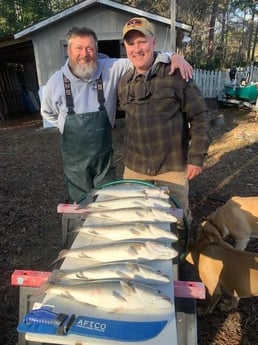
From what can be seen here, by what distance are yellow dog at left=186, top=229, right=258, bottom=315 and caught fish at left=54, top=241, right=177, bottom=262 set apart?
1.30 meters

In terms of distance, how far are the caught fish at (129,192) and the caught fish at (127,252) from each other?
0.58 metres

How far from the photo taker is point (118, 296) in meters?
1.42

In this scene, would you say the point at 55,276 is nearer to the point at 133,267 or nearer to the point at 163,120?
the point at 133,267

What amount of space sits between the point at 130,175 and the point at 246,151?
5585 mm

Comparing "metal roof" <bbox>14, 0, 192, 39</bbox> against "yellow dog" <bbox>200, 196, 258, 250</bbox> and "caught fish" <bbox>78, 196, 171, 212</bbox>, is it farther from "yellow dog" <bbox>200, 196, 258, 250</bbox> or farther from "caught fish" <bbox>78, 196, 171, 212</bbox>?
"caught fish" <bbox>78, 196, 171, 212</bbox>

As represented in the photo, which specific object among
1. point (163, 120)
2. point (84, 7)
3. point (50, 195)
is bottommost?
point (50, 195)

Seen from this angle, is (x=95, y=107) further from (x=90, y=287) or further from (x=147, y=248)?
(x=90, y=287)

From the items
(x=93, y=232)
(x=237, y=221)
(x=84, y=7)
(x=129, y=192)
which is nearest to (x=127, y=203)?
(x=129, y=192)

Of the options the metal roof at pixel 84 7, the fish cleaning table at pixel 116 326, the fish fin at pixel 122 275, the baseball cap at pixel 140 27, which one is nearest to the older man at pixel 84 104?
the baseball cap at pixel 140 27

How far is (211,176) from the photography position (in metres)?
6.64

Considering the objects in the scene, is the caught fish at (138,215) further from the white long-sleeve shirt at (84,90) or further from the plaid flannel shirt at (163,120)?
the white long-sleeve shirt at (84,90)

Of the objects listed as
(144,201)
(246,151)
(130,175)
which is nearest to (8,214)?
(130,175)

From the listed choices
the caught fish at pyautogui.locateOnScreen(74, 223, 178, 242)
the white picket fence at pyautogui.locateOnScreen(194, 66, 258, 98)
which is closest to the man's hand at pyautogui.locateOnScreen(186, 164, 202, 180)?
the caught fish at pyautogui.locateOnScreen(74, 223, 178, 242)

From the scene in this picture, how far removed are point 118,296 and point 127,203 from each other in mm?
816
